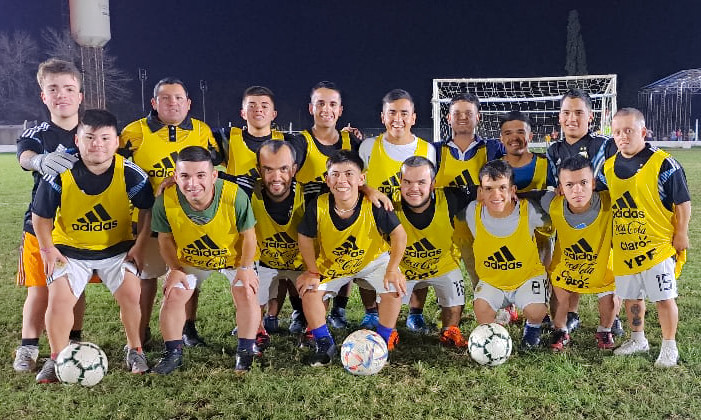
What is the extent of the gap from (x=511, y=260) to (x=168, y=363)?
7.49 ft

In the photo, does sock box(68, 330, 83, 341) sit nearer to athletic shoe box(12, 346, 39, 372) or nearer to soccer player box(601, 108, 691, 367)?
athletic shoe box(12, 346, 39, 372)

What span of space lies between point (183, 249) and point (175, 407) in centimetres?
100

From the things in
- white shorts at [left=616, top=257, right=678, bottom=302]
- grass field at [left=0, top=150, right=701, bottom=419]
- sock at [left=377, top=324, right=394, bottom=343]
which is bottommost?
grass field at [left=0, top=150, right=701, bottom=419]

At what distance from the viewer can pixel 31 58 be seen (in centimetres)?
4916

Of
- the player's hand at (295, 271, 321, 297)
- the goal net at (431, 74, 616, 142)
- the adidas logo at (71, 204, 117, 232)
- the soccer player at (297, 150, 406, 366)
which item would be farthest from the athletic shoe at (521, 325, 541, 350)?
the goal net at (431, 74, 616, 142)

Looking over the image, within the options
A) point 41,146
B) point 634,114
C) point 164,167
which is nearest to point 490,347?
point 634,114

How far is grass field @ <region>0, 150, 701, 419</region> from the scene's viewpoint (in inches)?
114

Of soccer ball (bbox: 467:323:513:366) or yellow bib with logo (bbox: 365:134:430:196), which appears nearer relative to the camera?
soccer ball (bbox: 467:323:513:366)

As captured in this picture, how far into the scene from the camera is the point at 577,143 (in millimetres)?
4078

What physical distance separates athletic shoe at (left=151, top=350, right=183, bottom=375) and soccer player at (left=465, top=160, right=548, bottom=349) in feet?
6.44

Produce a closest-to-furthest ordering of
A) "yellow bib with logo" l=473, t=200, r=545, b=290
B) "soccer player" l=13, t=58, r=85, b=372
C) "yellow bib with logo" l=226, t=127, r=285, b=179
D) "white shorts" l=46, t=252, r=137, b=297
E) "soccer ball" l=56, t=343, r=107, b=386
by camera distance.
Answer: "soccer ball" l=56, t=343, r=107, b=386 → "white shorts" l=46, t=252, r=137, b=297 → "soccer player" l=13, t=58, r=85, b=372 → "yellow bib with logo" l=473, t=200, r=545, b=290 → "yellow bib with logo" l=226, t=127, r=285, b=179

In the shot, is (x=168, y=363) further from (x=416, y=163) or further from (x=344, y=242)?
(x=416, y=163)

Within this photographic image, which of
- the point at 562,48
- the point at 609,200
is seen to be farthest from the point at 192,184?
the point at 562,48

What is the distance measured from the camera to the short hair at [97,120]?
3336 mm
